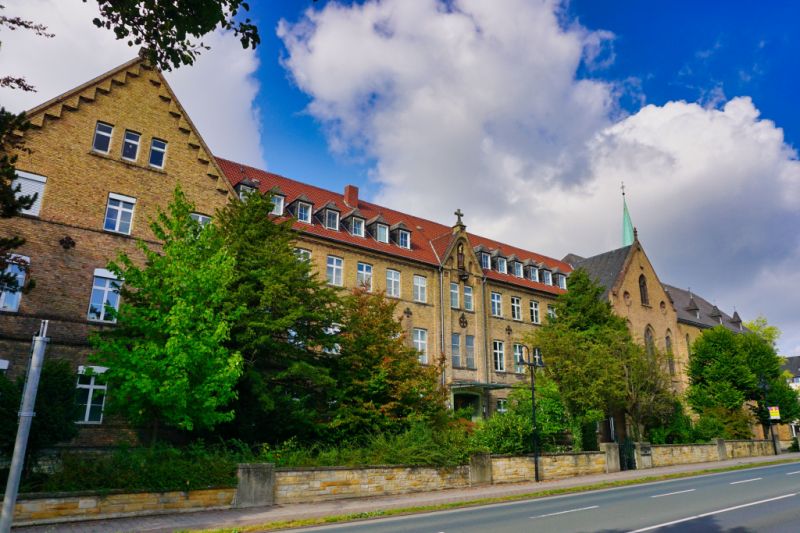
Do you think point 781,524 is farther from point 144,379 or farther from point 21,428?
point 144,379

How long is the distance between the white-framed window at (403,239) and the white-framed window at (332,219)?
4.92 metres

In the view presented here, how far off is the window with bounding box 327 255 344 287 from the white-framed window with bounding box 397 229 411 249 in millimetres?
5656

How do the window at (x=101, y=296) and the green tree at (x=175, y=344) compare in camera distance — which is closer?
the green tree at (x=175, y=344)

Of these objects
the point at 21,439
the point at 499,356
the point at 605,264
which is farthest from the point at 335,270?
the point at 605,264

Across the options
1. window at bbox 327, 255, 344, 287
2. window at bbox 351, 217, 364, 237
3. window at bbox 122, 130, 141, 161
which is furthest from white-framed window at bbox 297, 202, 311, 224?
window at bbox 122, 130, 141, 161

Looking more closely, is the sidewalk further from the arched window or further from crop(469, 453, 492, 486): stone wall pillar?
the arched window

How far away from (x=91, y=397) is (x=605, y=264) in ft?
148

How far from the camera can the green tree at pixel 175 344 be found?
16.8 metres

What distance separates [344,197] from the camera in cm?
3872

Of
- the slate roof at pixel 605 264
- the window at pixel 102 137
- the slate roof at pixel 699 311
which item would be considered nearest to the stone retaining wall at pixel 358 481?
the window at pixel 102 137

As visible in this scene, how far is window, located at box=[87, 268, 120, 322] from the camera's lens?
2216 cm

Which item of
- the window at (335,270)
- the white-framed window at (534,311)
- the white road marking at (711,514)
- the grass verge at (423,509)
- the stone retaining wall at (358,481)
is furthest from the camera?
the white-framed window at (534,311)

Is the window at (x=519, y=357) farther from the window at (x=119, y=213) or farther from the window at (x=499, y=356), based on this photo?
the window at (x=119, y=213)

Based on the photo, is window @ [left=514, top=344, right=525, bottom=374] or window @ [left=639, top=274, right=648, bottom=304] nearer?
window @ [left=514, top=344, right=525, bottom=374]
